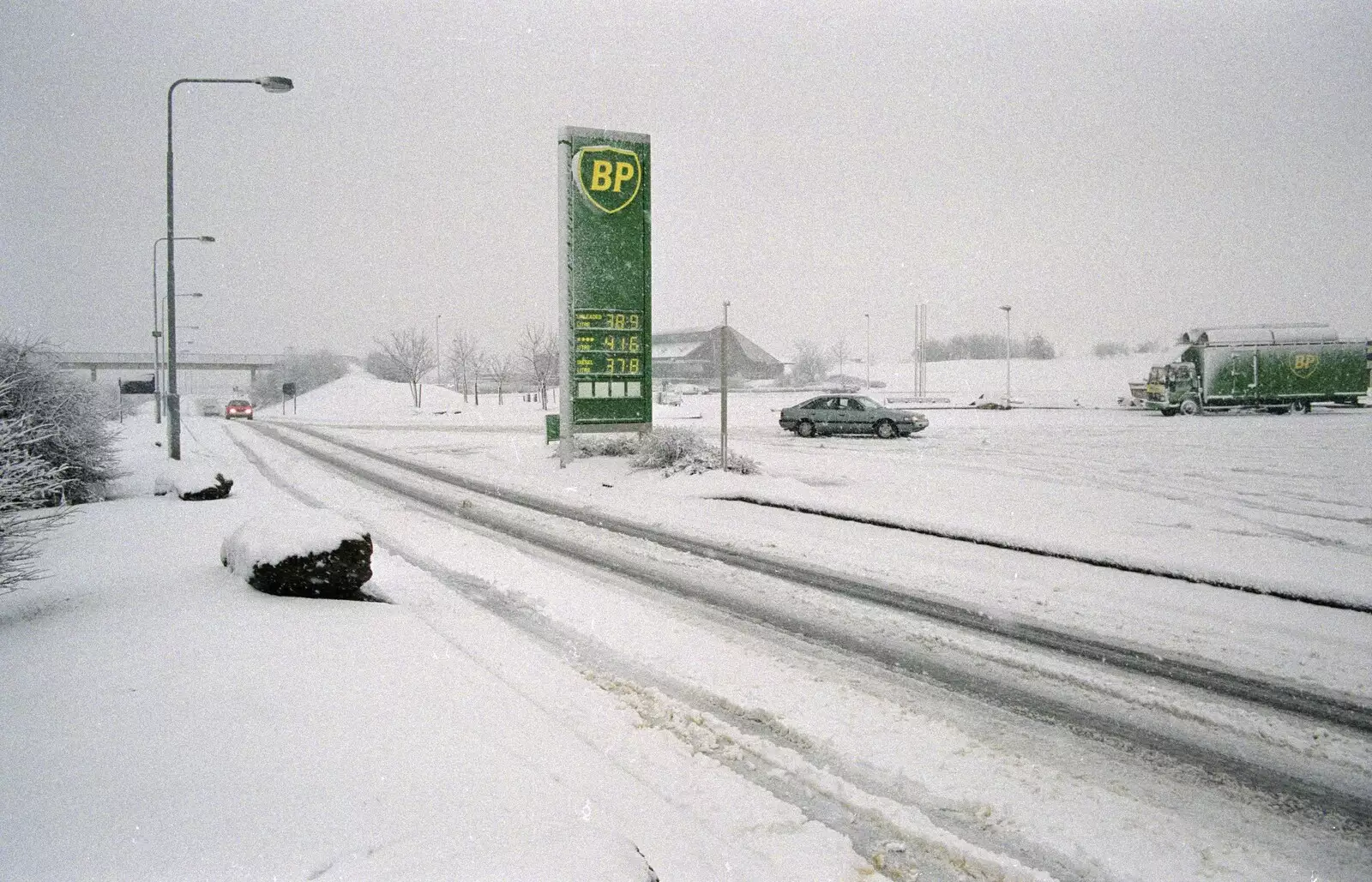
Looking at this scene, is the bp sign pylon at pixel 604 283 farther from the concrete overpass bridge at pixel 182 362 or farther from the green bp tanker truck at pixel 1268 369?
the concrete overpass bridge at pixel 182 362

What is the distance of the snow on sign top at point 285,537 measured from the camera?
6.72 meters

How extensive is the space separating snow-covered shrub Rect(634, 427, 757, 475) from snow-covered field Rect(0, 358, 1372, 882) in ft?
16.4

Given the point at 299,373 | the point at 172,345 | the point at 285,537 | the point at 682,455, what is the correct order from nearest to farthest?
the point at 285,537 < the point at 682,455 < the point at 172,345 < the point at 299,373

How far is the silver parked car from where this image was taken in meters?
27.8

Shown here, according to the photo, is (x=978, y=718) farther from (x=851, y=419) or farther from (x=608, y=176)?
(x=851, y=419)

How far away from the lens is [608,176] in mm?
18531

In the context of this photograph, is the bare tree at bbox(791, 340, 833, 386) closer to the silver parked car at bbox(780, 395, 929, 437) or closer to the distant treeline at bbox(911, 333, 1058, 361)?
the distant treeline at bbox(911, 333, 1058, 361)

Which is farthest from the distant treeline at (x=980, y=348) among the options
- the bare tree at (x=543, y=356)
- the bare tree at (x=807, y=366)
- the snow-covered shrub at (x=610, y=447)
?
the snow-covered shrub at (x=610, y=447)

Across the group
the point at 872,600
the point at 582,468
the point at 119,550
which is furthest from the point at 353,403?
the point at 872,600

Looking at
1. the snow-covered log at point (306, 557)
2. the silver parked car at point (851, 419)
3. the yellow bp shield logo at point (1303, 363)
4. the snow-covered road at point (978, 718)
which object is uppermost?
the yellow bp shield logo at point (1303, 363)

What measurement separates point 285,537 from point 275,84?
12.0 meters

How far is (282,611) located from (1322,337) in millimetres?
48726

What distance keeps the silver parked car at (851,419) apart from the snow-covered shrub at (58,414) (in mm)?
21708

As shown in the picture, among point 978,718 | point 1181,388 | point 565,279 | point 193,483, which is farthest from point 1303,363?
point 193,483
